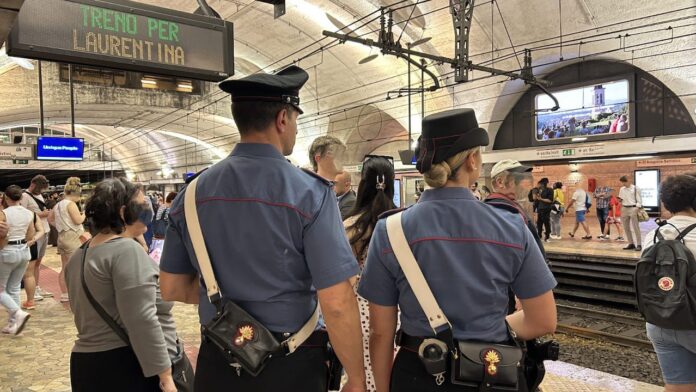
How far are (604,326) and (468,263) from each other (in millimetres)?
7104

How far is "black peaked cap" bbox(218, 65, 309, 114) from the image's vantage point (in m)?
1.43

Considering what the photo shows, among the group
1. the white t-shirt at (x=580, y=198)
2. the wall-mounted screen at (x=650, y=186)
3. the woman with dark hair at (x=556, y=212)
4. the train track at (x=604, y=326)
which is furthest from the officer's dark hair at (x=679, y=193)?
the wall-mounted screen at (x=650, y=186)

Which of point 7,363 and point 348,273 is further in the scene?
point 7,363

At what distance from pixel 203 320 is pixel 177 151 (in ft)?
120

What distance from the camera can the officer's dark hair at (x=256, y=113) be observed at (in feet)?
4.88

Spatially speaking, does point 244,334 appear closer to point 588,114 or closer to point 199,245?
point 199,245

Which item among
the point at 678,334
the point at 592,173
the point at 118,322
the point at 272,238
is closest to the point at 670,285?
the point at 678,334

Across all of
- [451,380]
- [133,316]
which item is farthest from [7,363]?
[451,380]

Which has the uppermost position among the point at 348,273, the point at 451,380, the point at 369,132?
the point at 369,132

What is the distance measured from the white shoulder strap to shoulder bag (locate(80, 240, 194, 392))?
46.8 inches

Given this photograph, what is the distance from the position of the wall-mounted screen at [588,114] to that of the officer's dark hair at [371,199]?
45.8 feet

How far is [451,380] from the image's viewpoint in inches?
56.4

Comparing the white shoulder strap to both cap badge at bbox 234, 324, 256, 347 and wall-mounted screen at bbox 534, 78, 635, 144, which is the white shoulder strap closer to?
cap badge at bbox 234, 324, 256, 347

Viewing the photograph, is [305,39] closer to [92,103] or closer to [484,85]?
[484,85]
